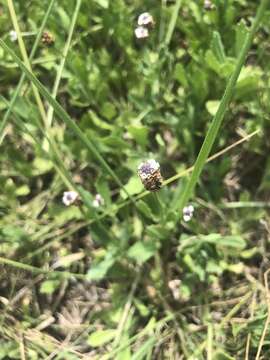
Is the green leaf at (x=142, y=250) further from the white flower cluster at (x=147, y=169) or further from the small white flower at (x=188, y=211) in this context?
the white flower cluster at (x=147, y=169)

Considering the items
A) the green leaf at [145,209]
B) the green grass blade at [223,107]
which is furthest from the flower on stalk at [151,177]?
the green leaf at [145,209]

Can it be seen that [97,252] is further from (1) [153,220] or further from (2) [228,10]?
(2) [228,10]

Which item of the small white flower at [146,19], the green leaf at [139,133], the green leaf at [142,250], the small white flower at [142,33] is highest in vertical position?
the small white flower at [146,19]

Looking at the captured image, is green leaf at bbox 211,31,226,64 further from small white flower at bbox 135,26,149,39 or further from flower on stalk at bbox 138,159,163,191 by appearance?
flower on stalk at bbox 138,159,163,191

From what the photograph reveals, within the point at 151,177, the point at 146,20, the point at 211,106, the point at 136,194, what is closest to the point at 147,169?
the point at 151,177

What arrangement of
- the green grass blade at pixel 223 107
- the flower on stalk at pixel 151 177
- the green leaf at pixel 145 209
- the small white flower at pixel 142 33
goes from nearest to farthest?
the green grass blade at pixel 223 107
the flower on stalk at pixel 151 177
the green leaf at pixel 145 209
the small white flower at pixel 142 33

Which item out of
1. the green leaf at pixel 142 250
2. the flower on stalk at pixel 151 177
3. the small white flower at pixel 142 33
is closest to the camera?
the flower on stalk at pixel 151 177

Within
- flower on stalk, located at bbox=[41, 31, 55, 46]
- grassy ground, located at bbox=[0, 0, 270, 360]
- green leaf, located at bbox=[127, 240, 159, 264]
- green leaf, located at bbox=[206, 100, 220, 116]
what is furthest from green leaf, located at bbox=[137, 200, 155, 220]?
flower on stalk, located at bbox=[41, 31, 55, 46]
